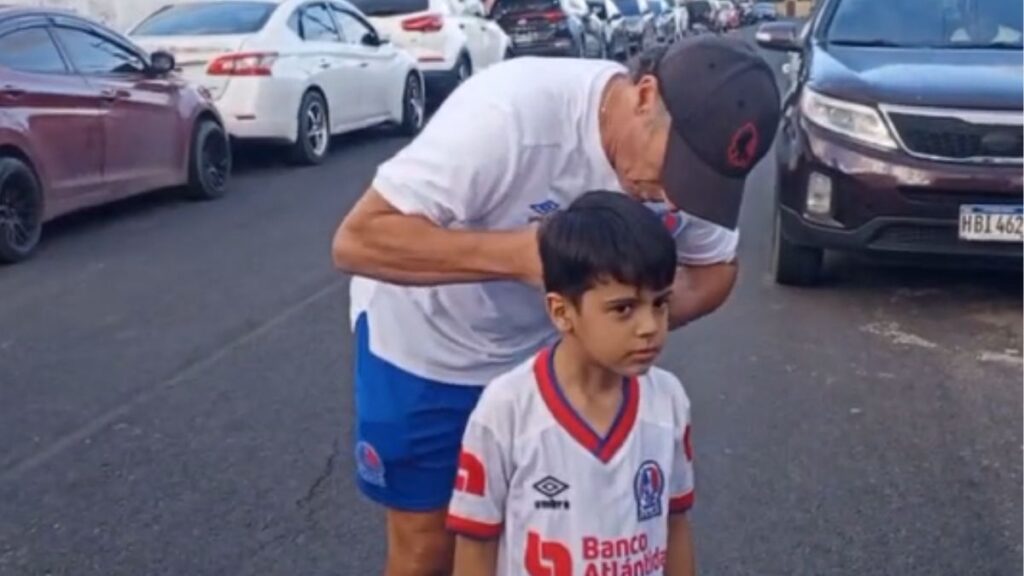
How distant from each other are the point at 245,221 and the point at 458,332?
8272 millimetres

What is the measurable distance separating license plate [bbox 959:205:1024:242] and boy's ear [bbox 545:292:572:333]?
5.32 m

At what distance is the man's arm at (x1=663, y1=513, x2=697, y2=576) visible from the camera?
2.75 metres

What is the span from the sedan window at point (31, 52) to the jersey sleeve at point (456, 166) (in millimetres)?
7766

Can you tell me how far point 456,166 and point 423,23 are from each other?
55.1 ft

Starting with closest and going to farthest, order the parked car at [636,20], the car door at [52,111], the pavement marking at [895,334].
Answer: the pavement marking at [895,334] < the car door at [52,111] < the parked car at [636,20]

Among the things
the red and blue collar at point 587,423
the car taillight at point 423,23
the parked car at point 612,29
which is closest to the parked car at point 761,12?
→ the parked car at point 612,29

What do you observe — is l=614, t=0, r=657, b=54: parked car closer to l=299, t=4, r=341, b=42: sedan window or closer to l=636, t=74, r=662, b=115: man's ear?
l=299, t=4, r=341, b=42: sedan window

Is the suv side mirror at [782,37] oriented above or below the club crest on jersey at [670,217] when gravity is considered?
below

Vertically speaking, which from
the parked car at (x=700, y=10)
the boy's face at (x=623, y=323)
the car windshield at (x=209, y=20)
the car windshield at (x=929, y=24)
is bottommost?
the parked car at (x=700, y=10)

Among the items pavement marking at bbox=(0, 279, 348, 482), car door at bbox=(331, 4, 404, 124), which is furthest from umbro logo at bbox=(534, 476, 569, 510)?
car door at bbox=(331, 4, 404, 124)

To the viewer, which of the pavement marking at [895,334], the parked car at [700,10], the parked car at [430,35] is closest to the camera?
the pavement marking at [895,334]

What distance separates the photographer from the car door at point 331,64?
14.3 m

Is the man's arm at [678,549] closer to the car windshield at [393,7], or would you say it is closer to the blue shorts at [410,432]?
the blue shorts at [410,432]

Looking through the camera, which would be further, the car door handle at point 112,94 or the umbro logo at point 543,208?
the car door handle at point 112,94
